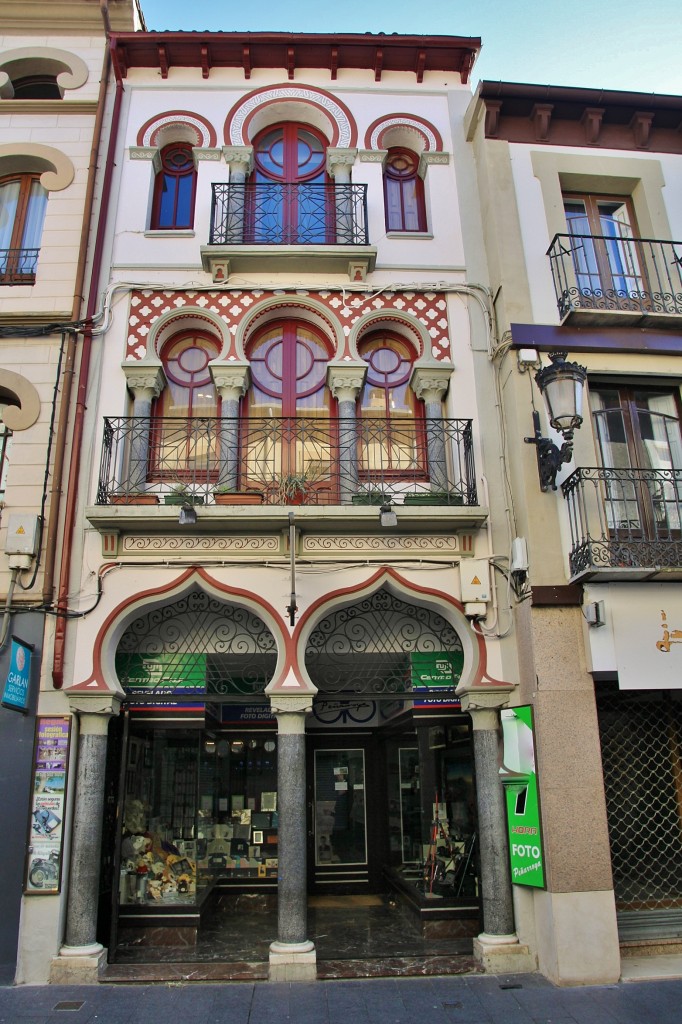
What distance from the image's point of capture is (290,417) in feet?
30.2

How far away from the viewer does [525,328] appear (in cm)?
960

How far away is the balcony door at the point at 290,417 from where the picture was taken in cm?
955

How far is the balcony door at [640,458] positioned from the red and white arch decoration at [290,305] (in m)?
2.28

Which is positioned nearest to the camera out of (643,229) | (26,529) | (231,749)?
(26,529)

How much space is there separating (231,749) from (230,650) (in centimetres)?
396

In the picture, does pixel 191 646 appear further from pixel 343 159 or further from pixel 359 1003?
pixel 343 159

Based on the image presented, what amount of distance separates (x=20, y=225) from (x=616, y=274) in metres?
8.28

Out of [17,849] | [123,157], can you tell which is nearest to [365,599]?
[17,849]

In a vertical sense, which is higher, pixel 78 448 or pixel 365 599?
pixel 78 448

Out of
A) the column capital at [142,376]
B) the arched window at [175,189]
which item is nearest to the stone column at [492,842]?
the column capital at [142,376]

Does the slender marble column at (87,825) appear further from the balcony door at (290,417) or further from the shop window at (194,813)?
the balcony door at (290,417)

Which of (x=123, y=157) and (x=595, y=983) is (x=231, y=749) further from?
(x=123, y=157)

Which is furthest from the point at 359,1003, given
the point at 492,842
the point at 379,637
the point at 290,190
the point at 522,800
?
the point at 290,190

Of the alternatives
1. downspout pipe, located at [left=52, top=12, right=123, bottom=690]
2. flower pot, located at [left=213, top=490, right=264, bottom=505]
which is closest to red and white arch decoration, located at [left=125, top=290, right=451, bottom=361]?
downspout pipe, located at [left=52, top=12, right=123, bottom=690]
